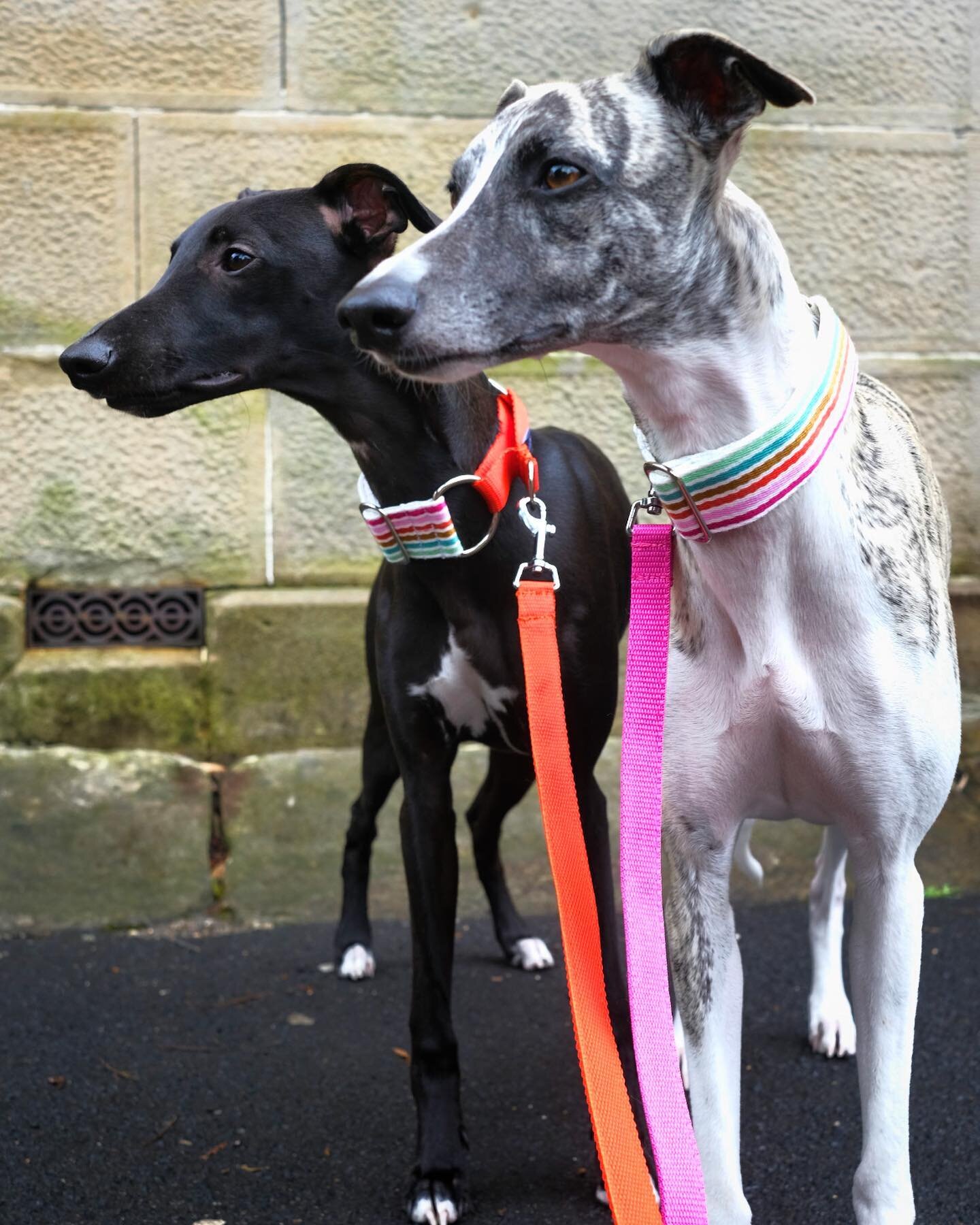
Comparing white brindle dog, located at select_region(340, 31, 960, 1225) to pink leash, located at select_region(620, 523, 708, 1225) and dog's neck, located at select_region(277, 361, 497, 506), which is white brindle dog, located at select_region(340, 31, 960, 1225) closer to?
pink leash, located at select_region(620, 523, 708, 1225)

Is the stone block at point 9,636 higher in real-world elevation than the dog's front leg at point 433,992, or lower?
lower

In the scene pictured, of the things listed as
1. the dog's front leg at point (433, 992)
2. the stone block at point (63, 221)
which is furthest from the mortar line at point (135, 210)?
the dog's front leg at point (433, 992)

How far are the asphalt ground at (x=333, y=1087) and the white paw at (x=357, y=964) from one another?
0.04 m

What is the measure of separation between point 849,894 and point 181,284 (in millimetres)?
2833

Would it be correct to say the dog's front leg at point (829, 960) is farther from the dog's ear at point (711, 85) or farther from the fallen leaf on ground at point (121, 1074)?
the dog's ear at point (711, 85)

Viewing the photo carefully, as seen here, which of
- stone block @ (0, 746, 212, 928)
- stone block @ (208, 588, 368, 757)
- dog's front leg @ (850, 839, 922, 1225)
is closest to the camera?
dog's front leg @ (850, 839, 922, 1225)

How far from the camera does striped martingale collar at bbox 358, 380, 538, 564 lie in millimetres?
2688

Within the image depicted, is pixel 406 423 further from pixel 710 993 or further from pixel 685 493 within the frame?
pixel 710 993

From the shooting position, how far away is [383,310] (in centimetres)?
181

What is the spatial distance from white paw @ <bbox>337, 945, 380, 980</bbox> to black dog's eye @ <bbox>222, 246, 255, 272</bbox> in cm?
210

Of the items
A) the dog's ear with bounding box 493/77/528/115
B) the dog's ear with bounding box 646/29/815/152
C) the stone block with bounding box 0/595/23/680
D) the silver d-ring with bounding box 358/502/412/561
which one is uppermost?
the dog's ear with bounding box 646/29/815/152

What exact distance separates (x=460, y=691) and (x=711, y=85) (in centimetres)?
138

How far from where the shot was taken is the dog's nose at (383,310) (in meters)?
1.81

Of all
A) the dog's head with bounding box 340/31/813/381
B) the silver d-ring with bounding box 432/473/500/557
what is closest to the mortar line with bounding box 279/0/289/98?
the silver d-ring with bounding box 432/473/500/557
